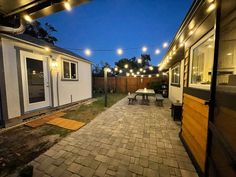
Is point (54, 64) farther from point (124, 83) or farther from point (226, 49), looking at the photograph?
point (124, 83)

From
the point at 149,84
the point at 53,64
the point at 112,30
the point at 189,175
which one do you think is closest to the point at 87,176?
the point at 189,175

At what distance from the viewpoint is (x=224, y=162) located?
1.28 meters

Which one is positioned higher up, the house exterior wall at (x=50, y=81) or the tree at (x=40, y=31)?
the tree at (x=40, y=31)

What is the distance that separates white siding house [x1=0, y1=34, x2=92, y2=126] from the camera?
3773 mm

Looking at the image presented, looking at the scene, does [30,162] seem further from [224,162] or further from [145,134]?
[224,162]

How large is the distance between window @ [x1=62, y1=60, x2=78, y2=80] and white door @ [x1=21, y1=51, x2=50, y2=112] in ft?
3.91

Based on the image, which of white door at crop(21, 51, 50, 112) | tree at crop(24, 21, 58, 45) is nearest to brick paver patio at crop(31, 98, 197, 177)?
white door at crop(21, 51, 50, 112)

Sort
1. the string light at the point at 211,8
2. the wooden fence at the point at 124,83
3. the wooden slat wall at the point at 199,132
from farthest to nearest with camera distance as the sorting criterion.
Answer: the wooden fence at the point at 124,83 → the wooden slat wall at the point at 199,132 → the string light at the point at 211,8

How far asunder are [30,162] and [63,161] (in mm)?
573

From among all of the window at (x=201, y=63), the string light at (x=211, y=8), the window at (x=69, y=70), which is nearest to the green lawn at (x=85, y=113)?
the window at (x=69, y=70)

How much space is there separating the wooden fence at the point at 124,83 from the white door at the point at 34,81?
8.24 metres

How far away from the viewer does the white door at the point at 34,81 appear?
14.0 ft

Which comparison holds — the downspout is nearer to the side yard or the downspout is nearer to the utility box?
the side yard

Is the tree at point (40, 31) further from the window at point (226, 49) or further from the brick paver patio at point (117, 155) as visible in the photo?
the window at point (226, 49)
